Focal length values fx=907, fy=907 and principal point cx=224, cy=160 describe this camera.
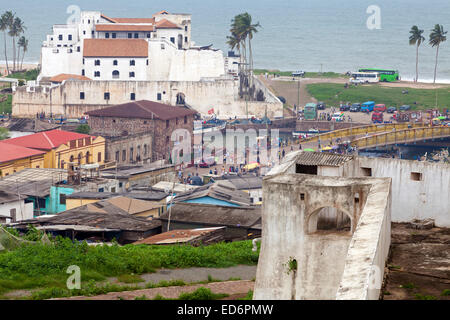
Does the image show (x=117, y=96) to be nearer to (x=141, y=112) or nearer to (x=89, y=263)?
(x=141, y=112)

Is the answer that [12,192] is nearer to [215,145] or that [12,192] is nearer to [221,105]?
[215,145]

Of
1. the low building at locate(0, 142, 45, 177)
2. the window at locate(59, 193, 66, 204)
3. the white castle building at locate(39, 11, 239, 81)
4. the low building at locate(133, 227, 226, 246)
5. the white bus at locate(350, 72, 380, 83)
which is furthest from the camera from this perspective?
the white bus at locate(350, 72, 380, 83)

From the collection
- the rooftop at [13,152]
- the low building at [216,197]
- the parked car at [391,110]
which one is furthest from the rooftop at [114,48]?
the low building at [216,197]

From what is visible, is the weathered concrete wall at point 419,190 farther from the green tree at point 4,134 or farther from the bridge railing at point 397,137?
→ the green tree at point 4,134

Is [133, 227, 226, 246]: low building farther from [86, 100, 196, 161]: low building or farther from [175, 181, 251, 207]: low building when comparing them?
[86, 100, 196, 161]: low building

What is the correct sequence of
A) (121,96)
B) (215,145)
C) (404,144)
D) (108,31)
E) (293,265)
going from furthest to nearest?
(108,31) → (121,96) → (215,145) → (404,144) → (293,265)

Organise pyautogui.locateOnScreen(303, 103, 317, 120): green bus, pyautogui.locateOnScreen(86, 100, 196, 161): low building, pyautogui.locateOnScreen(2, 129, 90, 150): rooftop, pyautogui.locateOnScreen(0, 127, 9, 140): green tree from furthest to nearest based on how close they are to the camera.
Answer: pyautogui.locateOnScreen(303, 103, 317, 120): green bus → pyautogui.locateOnScreen(86, 100, 196, 161): low building → pyautogui.locateOnScreen(0, 127, 9, 140): green tree → pyautogui.locateOnScreen(2, 129, 90, 150): rooftop

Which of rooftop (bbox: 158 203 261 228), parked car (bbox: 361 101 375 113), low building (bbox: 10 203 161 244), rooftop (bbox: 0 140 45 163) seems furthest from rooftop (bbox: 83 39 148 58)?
rooftop (bbox: 158 203 261 228)
